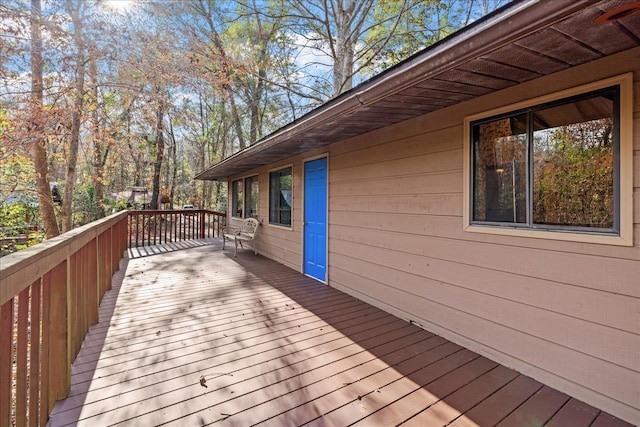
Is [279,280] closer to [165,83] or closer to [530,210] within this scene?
[530,210]

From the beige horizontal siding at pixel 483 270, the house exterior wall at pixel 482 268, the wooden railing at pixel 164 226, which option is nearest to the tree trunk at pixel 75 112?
the wooden railing at pixel 164 226

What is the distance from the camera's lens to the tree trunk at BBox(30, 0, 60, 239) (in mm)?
6195

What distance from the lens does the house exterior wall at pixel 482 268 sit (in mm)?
1825

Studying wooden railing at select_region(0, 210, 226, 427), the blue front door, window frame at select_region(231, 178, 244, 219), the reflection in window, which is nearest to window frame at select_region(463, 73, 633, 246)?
the reflection in window

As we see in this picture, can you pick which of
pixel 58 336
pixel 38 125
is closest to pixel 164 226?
pixel 38 125

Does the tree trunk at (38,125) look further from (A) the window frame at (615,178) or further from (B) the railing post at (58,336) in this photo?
(A) the window frame at (615,178)

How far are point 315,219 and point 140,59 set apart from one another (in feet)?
21.3

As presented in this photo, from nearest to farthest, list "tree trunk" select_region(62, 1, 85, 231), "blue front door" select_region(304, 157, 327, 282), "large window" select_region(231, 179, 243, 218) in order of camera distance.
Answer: "blue front door" select_region(304, 157, 327, 282) → "tree trunk" select_region(62, 1, 85, 231) → "large window" select_region(231, 179, 243, 218)

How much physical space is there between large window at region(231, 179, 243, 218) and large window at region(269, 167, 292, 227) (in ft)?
7.90

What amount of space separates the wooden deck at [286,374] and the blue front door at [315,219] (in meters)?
1.21

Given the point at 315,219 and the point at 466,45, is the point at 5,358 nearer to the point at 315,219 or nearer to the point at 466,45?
the point at 466,45

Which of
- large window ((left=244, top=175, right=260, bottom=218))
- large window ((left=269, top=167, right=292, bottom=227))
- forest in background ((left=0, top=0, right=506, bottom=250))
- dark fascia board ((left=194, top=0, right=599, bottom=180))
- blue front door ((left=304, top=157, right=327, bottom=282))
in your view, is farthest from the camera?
large window ((left=244, top=175, right=260, bottom=218))

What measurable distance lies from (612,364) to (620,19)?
1.86m

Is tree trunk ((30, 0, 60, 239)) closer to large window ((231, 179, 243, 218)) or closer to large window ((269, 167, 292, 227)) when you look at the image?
large window ((231, 179, 243, 218))
